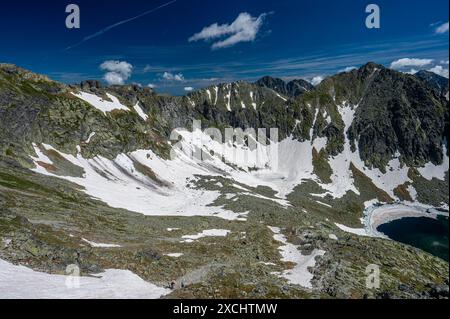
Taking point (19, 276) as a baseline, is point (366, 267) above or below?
below

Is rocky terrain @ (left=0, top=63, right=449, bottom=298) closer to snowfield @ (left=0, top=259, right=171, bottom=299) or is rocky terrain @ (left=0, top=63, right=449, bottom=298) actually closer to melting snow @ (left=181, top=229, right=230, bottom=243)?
melting snow @ (left=181, top=229, right=230, bottom=243)

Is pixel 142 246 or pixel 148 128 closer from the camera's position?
pixel 142 246

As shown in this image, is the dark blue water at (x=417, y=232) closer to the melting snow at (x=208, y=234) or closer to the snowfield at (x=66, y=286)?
the melting snow at (x=208, y=234)

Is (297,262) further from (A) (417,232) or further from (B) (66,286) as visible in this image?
(A) (417,232)

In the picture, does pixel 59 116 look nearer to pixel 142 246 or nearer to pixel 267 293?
pixel 142 246
